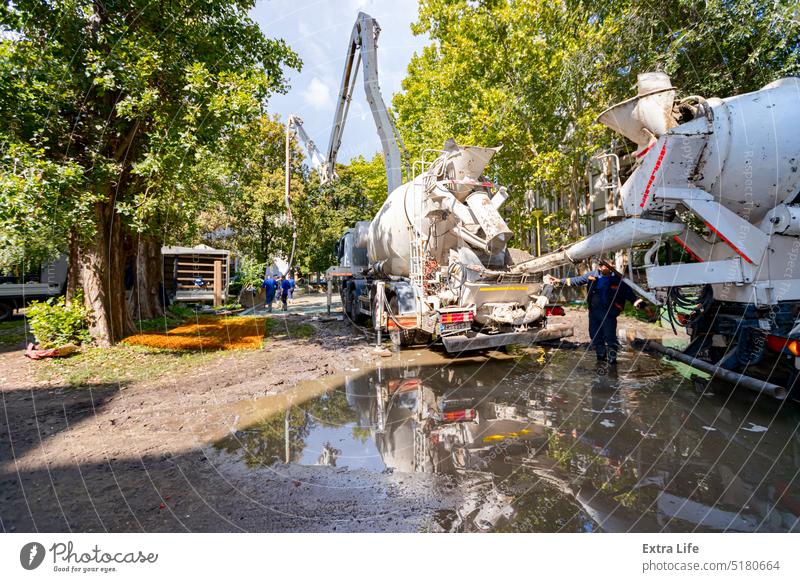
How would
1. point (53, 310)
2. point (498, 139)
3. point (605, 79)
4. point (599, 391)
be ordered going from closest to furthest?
point (599, 391) → point (53, 310) → point (605, 79) → point (498, 139)

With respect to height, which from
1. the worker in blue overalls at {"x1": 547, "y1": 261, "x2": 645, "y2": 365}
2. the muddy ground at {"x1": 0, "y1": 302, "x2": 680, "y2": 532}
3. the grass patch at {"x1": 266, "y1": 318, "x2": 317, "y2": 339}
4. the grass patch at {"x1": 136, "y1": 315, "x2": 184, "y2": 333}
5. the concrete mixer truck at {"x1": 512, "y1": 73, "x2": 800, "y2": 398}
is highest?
the concrete mixer truck at {"x1": 512, "y1": 73, "x2": 800, "y2": 398}

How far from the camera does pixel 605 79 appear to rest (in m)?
10.5

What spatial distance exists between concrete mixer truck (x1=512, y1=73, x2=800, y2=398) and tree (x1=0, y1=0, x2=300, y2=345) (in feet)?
21.0

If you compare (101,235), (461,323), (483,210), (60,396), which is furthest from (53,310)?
(483,210)

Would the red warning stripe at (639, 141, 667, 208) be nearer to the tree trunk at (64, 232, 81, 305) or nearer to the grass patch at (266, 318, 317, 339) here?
the grass patch at (266, 318, 317, 339)

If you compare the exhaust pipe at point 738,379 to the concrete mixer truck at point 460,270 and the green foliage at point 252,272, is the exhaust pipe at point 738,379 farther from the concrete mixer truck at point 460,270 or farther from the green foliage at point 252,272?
the green foliage at point 252,272

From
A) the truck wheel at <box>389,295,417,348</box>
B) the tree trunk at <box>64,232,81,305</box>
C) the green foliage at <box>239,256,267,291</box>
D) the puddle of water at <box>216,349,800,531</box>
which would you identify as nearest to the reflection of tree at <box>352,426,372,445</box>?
the puddle of water at <box>216,349,800,531</box>

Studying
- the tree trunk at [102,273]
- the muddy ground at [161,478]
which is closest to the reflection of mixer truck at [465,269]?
the muddy ground at [161,478]

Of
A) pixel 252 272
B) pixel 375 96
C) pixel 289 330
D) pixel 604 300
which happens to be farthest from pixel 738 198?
pixel 252 272

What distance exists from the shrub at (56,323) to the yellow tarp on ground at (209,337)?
2.95 ft

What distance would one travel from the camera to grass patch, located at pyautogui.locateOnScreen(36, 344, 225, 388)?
6.61 m

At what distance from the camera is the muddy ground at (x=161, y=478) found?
9.10 feet

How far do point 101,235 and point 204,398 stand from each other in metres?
5.22

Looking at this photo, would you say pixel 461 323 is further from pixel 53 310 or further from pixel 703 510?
pixel 53 310
